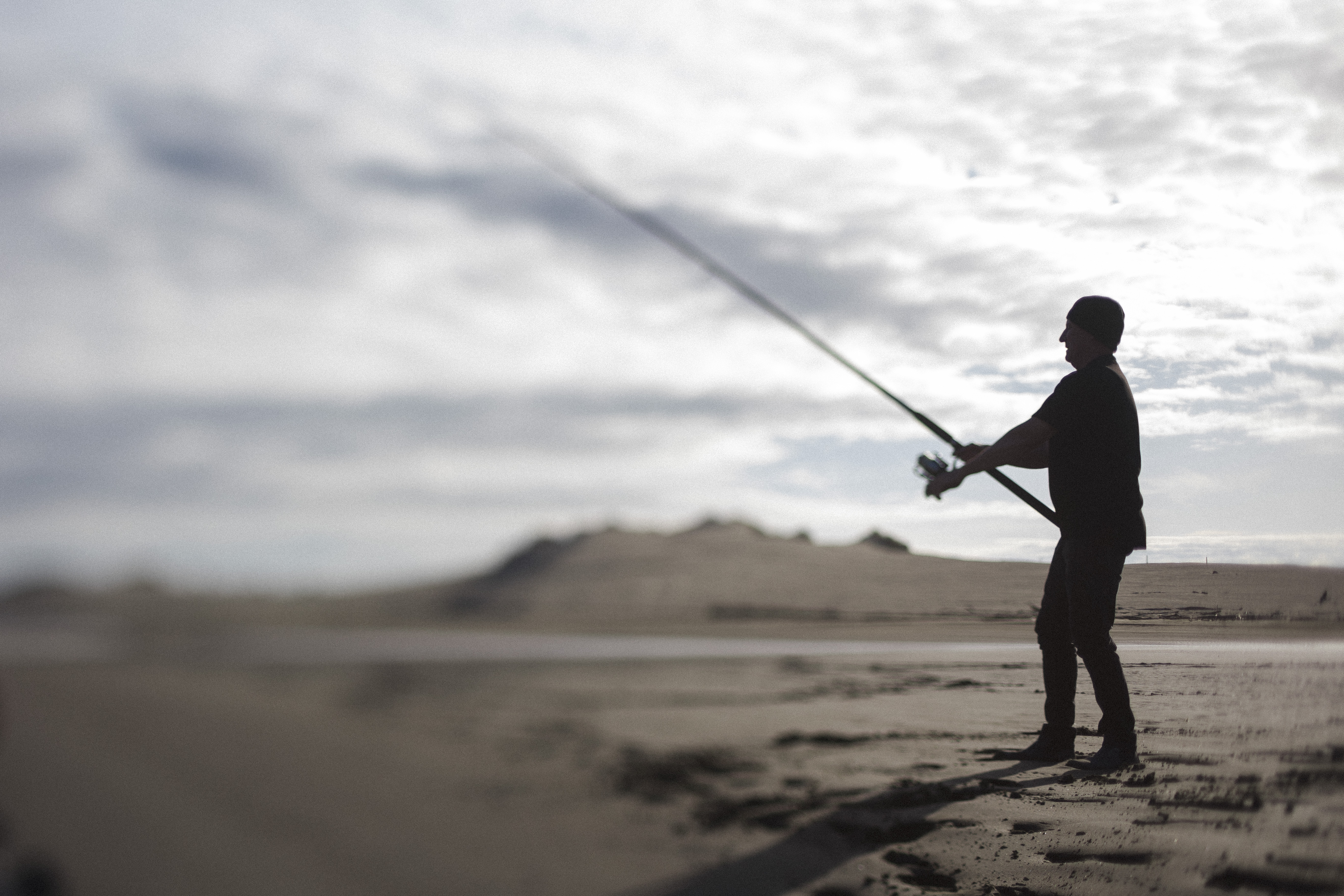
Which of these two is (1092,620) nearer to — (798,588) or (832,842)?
(832,842)

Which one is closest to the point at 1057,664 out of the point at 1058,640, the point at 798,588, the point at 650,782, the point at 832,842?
the point at 1058,640

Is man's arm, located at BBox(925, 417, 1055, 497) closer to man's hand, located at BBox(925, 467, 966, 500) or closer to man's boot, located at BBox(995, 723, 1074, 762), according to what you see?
man's hand, located at BBox(925, 467, 966, 500)

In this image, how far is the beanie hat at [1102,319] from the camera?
2510 millimetres

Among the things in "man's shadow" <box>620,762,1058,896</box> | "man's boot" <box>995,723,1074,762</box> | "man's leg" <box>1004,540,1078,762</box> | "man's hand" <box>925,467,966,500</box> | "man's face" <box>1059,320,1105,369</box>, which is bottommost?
"man's shadow" <box>620,762,1058,896</box>

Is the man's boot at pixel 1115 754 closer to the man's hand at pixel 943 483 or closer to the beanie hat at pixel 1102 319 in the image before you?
the man's hand at pixel 943 483

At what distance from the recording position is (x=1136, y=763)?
2.60 metres

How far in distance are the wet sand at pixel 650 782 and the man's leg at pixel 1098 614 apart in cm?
34

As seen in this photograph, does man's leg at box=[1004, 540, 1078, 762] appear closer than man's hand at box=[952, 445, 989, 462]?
Yes

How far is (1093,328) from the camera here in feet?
8.27

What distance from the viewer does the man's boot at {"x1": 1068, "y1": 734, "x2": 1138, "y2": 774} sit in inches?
98.7

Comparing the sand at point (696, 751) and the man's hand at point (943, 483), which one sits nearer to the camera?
the sand at point (696, 751)

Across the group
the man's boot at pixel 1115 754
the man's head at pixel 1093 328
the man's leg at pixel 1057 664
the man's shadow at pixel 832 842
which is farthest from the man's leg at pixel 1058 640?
the man's head at pixel 1093 328

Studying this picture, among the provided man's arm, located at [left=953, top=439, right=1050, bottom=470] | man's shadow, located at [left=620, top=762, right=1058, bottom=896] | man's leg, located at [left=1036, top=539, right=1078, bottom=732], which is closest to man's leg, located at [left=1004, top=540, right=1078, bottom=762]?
man's leg, located at [left=1036, top=539, right=1078, bottom=732]

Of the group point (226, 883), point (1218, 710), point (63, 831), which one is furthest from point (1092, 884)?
point (63, 831)
